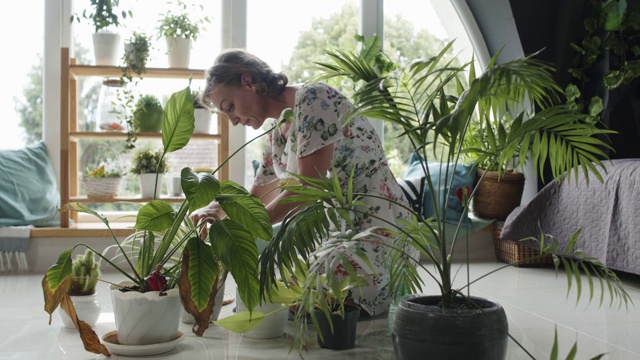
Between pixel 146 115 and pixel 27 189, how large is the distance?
76cm

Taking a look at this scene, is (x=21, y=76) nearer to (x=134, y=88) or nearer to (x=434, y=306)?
(x=134, y=88)

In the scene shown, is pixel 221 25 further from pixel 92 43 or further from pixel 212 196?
pixel 212 196

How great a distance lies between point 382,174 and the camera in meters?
2.50

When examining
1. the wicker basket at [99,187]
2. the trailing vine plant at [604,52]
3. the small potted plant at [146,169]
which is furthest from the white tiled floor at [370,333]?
the trailing vine plant at [604,52]

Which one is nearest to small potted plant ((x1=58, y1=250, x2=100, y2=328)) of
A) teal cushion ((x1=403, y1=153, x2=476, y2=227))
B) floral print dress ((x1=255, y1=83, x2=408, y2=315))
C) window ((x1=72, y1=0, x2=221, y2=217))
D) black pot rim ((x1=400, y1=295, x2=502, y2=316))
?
floral print dress ((x1=255, y1=83, x2=408, y2=315))

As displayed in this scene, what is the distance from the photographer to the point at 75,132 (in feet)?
12.6

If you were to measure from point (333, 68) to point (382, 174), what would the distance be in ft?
2.28

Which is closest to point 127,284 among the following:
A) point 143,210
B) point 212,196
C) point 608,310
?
point 143,210

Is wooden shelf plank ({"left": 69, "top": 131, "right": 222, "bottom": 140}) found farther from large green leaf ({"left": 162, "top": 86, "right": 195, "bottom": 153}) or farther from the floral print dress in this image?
large green leaf ({"left": 162, "top": 86, "right": 195, "bottom": 153})

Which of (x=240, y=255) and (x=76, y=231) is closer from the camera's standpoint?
(x=240, y=255)

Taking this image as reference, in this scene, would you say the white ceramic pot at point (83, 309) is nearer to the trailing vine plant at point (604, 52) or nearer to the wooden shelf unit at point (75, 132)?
the wooden shelf unit at point (75, 132)

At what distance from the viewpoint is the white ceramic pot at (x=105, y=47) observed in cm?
392

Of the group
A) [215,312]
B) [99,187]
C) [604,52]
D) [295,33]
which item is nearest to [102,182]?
[99,187]

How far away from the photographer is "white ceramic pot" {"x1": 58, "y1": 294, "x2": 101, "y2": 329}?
2.25m
